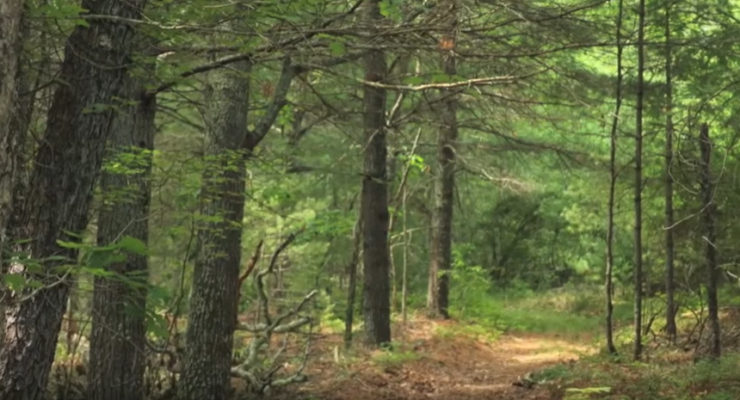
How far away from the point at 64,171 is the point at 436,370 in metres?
8.52

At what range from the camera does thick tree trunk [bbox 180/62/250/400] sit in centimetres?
800

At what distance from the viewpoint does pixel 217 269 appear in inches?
325

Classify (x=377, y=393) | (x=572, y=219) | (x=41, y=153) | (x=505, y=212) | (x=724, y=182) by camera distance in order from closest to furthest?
(x=41, y=153) → (x=377, y=393) → (x=724, y=182) → (x=572, y=219) → (x=505, y=212)

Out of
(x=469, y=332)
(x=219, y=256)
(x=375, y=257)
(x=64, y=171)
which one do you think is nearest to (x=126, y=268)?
(x=219, y=256)

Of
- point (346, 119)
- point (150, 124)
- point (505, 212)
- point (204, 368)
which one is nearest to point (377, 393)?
point (204, 368)

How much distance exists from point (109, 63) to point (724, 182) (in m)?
9.61

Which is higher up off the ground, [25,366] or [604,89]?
[604,89]

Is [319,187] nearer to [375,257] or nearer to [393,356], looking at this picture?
[375,257]

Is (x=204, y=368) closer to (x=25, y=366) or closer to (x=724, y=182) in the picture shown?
(x=25, y=366)

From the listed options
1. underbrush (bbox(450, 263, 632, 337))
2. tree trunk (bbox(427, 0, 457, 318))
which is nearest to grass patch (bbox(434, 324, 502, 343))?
underbrush (bbox(450, 263, 632, 337))

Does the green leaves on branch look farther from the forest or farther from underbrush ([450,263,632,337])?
underbrush ([450,263,632,337])

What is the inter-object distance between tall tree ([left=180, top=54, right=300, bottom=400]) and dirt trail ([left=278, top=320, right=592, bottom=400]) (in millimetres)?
1337

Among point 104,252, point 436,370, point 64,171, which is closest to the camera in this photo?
point 104,252

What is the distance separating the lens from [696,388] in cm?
739
